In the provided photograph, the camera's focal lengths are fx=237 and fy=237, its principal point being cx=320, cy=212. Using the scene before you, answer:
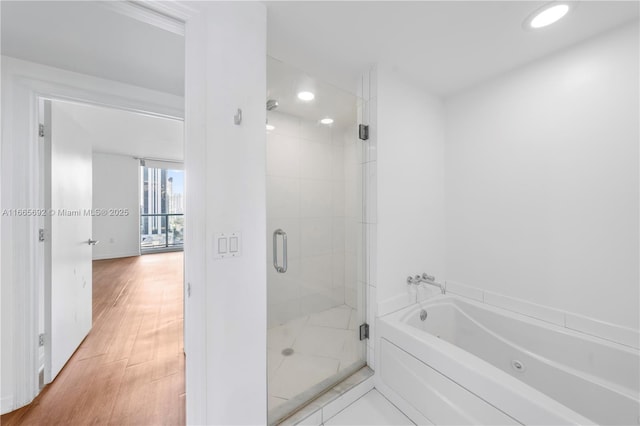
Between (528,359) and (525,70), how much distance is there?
2.10m

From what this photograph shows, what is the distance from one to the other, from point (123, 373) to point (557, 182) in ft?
11.4

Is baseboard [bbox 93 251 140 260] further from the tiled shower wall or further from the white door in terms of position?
the tiled shower wall

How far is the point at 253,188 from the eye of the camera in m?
1.18

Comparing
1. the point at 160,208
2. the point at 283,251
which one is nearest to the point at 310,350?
the point at 283,251

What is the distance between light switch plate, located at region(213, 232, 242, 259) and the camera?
1.08 meters

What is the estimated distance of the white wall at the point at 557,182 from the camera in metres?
1.41

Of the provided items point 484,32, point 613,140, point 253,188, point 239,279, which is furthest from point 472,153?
point 239,279

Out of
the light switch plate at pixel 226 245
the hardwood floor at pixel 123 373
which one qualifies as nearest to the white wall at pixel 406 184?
the light switch plate at pixel 226 245

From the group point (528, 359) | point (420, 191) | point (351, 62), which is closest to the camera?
point (528, 359)

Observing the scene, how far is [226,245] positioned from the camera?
1.11 metres

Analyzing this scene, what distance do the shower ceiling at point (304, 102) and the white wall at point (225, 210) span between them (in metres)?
0.22

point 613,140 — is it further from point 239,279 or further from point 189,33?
point 189,33

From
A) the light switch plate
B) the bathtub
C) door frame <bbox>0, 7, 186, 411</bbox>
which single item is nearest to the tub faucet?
the bathtub

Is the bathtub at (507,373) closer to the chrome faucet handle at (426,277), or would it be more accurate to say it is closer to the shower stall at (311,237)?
the chrome faucet handle at (426,277)
